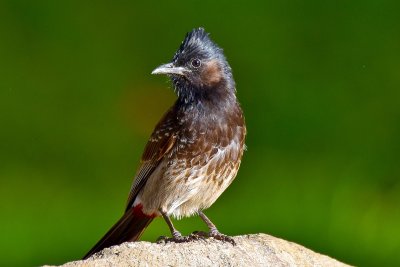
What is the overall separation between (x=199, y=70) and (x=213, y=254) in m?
1.61

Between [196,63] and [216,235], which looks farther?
[196,63]

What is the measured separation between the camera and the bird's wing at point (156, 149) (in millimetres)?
5824

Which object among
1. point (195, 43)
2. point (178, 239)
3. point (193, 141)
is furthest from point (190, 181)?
point (195, 43)

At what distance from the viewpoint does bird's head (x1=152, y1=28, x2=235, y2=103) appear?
5.79 m

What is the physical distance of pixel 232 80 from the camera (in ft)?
19.5

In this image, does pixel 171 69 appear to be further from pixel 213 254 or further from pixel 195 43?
pixel 213 254

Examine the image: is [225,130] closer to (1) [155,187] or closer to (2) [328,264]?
(1) [155,187]

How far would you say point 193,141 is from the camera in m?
5.69

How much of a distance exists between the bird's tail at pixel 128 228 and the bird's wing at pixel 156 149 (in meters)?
0.09

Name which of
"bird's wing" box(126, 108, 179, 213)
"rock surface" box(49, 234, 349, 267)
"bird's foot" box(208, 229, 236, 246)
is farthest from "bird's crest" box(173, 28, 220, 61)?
"rock surface" box(49, 234, 349, 267)

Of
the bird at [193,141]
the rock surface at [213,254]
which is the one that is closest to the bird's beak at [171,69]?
the bird at [193,141]

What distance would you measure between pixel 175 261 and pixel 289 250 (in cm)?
74

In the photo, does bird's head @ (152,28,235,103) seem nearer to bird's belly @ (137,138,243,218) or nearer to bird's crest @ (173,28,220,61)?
bird's crest @ (173,28,220,61)

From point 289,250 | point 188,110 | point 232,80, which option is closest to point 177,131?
point 188,110
